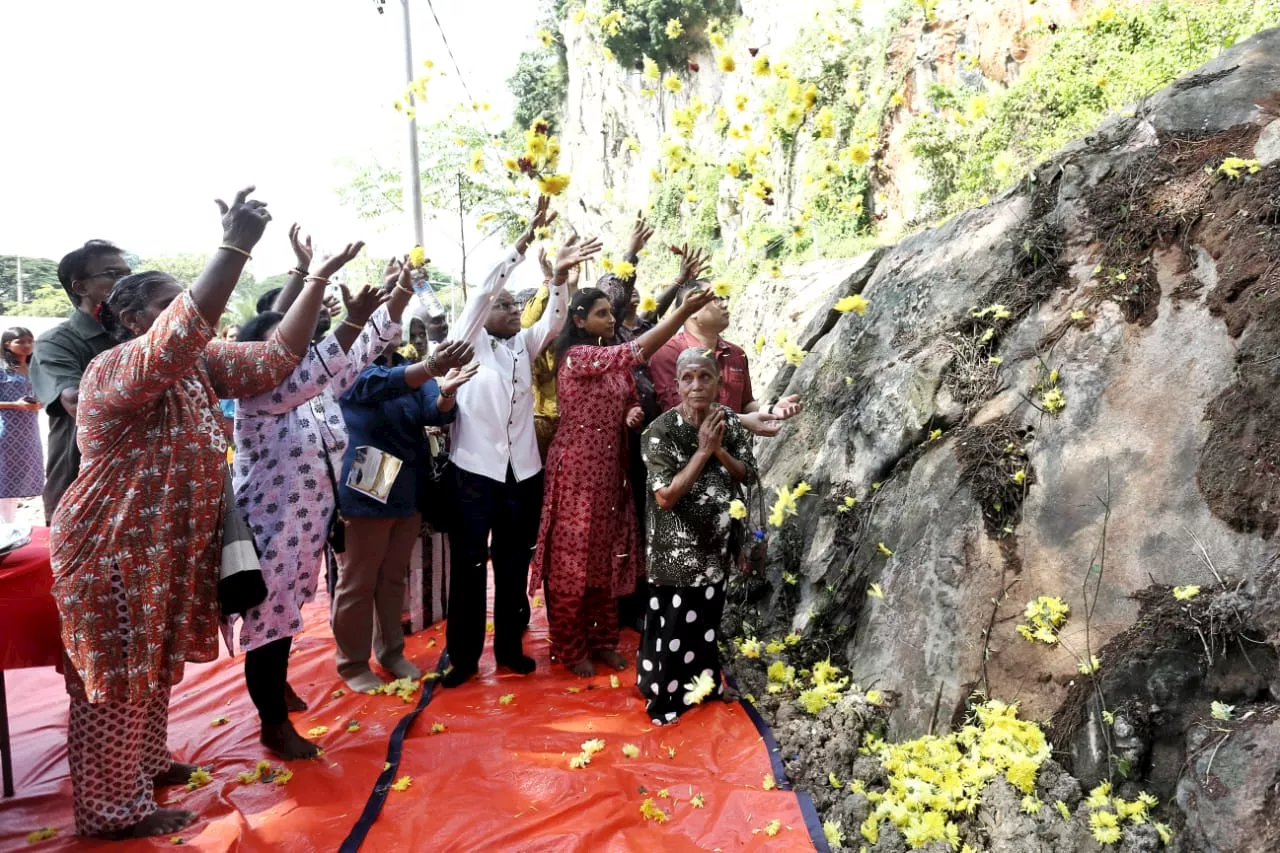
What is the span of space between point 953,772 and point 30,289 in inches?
1970

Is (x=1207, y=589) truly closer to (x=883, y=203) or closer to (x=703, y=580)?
(x=703, y=580)

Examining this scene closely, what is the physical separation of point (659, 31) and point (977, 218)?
18969 millimetres

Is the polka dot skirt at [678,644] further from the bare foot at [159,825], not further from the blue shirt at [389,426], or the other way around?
the bare foot at [159,825]

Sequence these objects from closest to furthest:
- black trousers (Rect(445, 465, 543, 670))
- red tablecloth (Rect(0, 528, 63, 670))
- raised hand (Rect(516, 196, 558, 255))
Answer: red tablecloth (Rect(0, 528, 63, 670)), raised hand (Rect(516, 196, 558, 255)), black trousers (Rect(445, 465, 543, 670))

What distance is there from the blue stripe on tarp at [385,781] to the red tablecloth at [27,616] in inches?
46.6

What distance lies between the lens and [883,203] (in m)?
12.6

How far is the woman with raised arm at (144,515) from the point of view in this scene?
2301 mm

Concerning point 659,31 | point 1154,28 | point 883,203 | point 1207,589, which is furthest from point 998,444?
point 659,31

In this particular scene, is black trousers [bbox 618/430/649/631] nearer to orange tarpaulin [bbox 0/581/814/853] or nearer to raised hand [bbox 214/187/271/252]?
orange tarpaulin [bbox 0/581/814/853]

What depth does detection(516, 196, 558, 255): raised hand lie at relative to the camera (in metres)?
3.57

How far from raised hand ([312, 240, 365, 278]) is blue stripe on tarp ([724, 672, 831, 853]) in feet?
8.23

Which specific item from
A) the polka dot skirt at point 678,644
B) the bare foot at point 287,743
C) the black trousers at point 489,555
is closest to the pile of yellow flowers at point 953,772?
the polka dot skirt at point 678,644

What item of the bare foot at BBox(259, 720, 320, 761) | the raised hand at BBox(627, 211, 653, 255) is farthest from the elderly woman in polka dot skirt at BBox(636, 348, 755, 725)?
the bare foot at BBox(259, 720, 320, 761)

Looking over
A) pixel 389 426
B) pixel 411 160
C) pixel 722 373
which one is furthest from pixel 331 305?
A: pixel 411 160
